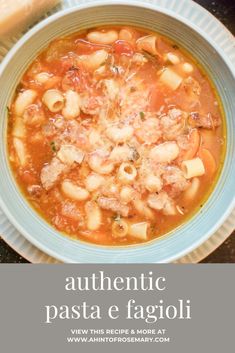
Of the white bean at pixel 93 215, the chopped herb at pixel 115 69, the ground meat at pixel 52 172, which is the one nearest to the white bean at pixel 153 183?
the white bean at pixel 93 215

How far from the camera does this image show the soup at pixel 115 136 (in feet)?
7.75

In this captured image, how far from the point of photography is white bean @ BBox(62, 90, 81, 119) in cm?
236

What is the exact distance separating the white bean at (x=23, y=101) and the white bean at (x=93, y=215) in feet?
1.43

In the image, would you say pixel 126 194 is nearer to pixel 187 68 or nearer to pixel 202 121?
pixel 202 121

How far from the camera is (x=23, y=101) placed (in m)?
2.36

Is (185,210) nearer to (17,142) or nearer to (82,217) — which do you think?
(82,217)

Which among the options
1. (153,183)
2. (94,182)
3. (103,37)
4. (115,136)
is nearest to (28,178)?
(94,182)

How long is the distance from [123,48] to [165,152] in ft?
1.42

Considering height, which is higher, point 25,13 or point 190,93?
point 25,13

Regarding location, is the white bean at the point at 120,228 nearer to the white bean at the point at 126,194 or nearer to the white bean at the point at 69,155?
the white bean at the point at 126,194

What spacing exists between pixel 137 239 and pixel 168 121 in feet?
1.52

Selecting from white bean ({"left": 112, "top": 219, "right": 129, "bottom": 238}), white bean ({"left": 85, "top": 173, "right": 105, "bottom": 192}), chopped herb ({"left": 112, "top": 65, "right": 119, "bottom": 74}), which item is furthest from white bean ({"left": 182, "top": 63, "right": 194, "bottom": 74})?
white bean ({"left": 112, "top": 219, "right": 129, "bottom": 238})

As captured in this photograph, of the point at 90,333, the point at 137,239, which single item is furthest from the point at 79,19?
the point at 90,333

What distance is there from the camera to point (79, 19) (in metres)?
2.34
